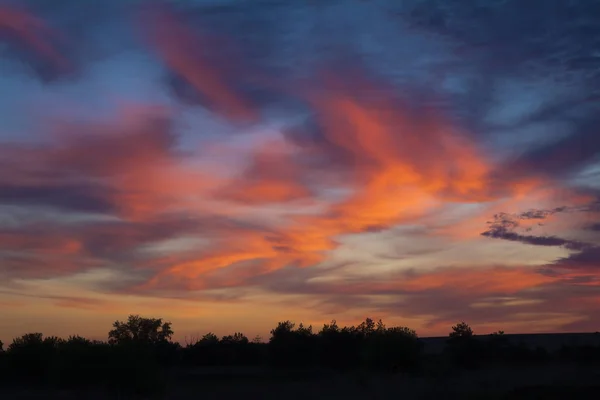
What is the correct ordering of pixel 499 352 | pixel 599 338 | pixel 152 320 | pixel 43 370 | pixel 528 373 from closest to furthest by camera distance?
pixel 43 370 → pixel 528 373 → pixel 499 352 → pixel 152 320 → pixel 599 338

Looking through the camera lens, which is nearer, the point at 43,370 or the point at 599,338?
the point at 43,370

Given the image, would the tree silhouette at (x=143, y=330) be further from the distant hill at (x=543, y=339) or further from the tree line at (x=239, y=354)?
the distant hill at (x=543, y=339)

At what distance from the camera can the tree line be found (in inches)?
2047

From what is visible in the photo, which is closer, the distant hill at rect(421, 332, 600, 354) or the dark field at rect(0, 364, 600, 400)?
the dark field at rect(0, 364, 600, 400)

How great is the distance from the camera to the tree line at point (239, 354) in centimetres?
5200

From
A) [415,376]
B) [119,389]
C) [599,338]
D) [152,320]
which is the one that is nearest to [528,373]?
[415,376]

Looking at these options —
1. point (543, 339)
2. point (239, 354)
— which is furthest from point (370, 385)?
point (543, 339)

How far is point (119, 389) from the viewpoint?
5041 cm

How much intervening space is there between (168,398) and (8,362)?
19058 mm

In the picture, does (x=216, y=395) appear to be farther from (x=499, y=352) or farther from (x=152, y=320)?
(x=152, y=320)

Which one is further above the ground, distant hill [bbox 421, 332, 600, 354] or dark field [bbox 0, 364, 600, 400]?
distant hill [bbox 421, 332, 600, 354]

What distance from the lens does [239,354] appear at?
79.2 m

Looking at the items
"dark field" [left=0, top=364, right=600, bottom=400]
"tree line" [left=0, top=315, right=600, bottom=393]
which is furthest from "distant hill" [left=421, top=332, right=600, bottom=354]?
"dark field" [left=0, top=364, right=600, bottom=400]

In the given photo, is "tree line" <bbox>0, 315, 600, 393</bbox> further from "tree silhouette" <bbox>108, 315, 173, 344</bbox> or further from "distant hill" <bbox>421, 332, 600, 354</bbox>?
"distant hill" <bbox>421, 332, 600, 354</bbox>
